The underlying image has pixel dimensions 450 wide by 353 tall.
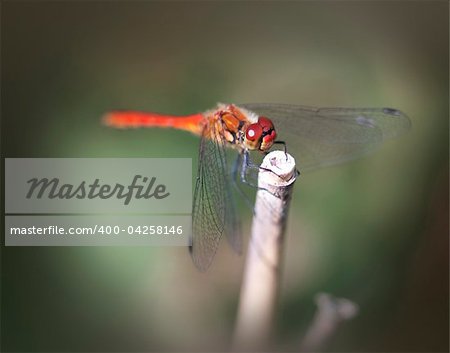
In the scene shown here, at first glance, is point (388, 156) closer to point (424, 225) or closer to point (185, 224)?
point (424, 225)

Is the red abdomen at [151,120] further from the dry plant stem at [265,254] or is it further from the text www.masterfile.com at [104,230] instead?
the dry plant stem at [265,254]

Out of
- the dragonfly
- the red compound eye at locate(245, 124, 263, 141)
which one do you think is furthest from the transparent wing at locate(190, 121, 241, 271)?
the red compound eye at locate(245, 124, 263, 141)

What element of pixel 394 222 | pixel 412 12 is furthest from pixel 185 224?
pixel 412 12

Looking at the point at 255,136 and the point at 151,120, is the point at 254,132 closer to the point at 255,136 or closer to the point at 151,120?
the point at 255,136

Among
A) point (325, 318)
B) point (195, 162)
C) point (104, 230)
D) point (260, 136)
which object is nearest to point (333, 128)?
point (260, 136)

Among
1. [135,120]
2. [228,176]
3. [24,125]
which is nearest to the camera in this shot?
[228,176]

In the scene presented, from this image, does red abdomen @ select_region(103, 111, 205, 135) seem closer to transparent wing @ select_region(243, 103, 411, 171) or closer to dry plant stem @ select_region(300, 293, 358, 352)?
transparent wing @ select_region(243, 103, 411, 171)
